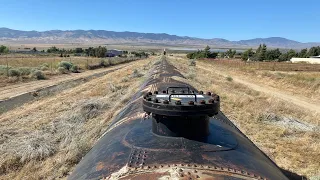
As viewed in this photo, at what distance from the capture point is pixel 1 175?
845 cm

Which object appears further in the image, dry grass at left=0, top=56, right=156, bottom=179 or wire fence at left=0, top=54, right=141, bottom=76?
wire fence at left=0, top=54, right=141, bottom=76

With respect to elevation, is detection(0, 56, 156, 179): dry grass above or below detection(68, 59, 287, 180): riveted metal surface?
below

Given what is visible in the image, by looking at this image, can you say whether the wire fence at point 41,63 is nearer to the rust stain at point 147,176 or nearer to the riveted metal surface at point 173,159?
the riveted metal surface at point 173,159

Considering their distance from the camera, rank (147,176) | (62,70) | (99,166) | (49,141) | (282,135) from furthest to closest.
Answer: (62,70), (282,135), (49,141), (99,166), (147,176)

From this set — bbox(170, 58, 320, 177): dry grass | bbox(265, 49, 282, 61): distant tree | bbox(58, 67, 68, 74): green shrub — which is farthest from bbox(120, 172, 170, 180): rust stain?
bbox(265, 49, 282, 61): distant tree

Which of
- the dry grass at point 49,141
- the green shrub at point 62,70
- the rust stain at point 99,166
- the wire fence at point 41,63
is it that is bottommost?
the wire fence at point 41,63

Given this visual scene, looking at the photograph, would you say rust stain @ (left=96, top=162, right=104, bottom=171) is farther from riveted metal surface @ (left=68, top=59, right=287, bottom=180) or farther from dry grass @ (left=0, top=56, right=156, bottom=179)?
dry grass @ (left=0, top=56, right=156, bottom=179)

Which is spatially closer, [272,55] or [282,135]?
[282,135]

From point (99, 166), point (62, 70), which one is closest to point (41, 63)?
point (62, 70)

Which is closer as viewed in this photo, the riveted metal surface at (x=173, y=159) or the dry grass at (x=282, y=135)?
the riveted metal surface at (x=173, y=159)

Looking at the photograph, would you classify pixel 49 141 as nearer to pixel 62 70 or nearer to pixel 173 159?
pixel 173 159

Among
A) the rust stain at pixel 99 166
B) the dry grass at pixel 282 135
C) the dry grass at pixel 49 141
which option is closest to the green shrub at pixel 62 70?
the dry grass at pixel 49 141

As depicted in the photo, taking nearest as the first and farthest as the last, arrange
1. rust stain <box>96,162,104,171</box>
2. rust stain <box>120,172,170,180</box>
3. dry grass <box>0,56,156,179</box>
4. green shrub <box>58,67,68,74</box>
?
rust stain <box>120,172,170,180</box> < rust stain <box>96,162,104,171</box> < dry grass <box>0,56,156,179</box> < green shrub <box>58,67,68,74</box>

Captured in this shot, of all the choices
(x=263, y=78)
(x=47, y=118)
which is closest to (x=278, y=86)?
(x=263, y=78)
